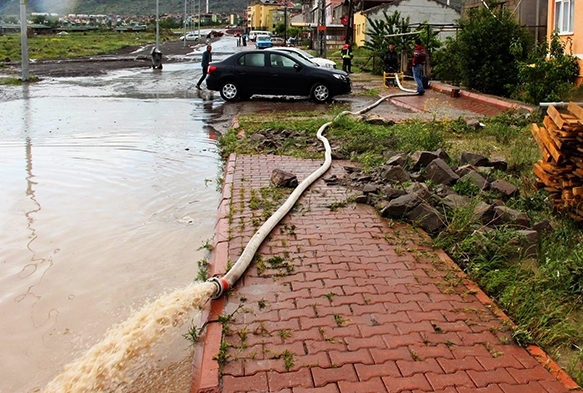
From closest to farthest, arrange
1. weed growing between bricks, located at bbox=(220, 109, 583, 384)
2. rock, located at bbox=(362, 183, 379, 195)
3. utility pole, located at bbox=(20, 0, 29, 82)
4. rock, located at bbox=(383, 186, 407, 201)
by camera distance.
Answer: weed growing between bricks, located at bbox=(220, 109, 583, 384)
rock, located at bbox=(383, 186, 407, 201)
rock, located at bbox=(362, 183, 379, 195)
utility pole, located at bbox=(20, 0, 29, 82)

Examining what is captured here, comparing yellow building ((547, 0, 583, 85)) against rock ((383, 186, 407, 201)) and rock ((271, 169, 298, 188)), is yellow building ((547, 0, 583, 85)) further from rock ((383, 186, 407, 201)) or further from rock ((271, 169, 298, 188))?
rock ((383, 186, 407, 201))

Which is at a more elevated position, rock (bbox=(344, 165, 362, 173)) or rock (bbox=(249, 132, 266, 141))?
rock (bbox=(249, 132, 266, 141))

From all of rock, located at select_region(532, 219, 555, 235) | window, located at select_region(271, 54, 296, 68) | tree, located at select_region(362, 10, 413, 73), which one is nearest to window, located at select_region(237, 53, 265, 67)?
window, located at select_region(271, 54, 296, 68)

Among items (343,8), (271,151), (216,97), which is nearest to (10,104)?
(216,97)

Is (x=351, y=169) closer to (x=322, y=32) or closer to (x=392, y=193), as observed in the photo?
(x=392, y=193)

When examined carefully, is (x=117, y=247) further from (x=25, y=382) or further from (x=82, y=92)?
(x=82, y=92)

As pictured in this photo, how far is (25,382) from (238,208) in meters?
3.50

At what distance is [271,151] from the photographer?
35.8 feet

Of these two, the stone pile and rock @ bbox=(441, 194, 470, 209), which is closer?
the stone pile

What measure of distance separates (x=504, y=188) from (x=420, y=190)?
113 cm

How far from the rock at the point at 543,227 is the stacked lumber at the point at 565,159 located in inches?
20.3

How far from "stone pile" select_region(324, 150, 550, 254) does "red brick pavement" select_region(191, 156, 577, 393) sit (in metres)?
0.26

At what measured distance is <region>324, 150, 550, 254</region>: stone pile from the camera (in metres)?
6.29

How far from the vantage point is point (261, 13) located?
152 meters
